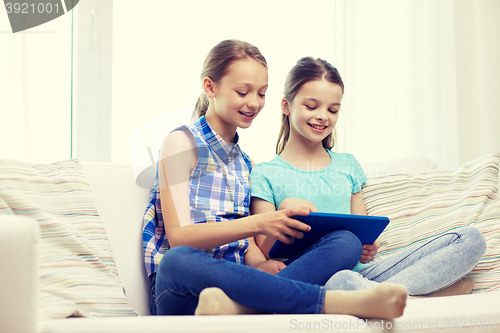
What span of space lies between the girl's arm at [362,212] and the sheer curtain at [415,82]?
828 mm

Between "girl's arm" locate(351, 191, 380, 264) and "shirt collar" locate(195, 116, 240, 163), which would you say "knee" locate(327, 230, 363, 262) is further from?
"shirt collar" locate(195, 116, 240, 163)

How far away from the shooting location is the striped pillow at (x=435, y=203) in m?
1.25

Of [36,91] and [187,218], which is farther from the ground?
[36,91]

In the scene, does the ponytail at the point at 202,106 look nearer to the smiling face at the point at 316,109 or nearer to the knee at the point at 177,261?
the smiling face at the point at 316,109

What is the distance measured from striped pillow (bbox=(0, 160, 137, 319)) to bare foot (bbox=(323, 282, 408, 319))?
46 cm

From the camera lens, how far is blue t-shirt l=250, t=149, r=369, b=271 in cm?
127

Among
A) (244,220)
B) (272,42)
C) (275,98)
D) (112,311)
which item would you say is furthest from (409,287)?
(272,42)

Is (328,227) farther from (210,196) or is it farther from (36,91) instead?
(36,91)

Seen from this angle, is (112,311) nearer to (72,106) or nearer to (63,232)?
(63,232)

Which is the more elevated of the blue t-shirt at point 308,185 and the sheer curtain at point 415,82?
the sheer curtain at point 415,82

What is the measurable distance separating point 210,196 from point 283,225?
0.91 ft

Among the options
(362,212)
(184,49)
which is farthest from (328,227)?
(184,49)

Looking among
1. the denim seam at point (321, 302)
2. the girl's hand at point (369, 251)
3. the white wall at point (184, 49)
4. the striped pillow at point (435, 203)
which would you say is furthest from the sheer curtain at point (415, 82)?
the denim seam at point (321, 302)

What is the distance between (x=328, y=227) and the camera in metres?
1.00
